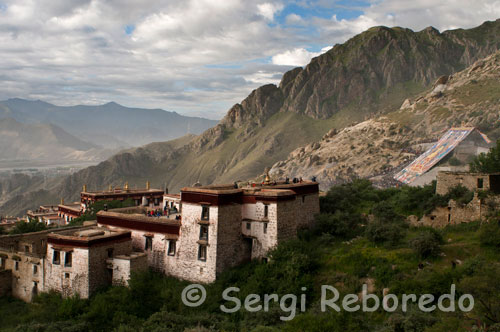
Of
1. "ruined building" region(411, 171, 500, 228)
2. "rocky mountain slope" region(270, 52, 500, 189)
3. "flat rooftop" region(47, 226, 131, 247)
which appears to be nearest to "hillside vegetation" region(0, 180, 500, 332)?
"ruined building" region(411, 171, 500, 228)

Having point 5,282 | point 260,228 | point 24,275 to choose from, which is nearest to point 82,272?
point 24,275

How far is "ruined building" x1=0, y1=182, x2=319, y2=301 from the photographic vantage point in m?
29.1

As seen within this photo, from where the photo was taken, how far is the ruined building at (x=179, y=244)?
29078 millimetres

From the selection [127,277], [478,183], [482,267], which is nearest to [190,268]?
[127,277]

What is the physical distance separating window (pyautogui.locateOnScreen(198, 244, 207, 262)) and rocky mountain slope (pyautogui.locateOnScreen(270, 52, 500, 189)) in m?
52.4

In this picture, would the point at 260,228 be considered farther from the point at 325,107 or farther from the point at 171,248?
the point at 325,107

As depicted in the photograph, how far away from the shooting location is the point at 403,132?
101m

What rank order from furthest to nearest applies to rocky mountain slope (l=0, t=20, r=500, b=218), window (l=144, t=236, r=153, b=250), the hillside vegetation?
rocky mountain slope (l=0, t=20, r=500, b=218), window (l=144, t=236, r=153, b=250), the hillside vegetation

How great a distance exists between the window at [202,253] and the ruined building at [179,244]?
2.6 inches

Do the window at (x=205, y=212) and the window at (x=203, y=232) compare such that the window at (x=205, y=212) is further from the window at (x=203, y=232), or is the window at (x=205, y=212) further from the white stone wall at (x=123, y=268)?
the white stone wall at (x=123, y=268)

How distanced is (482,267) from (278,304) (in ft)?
35.4

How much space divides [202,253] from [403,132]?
82.1 m

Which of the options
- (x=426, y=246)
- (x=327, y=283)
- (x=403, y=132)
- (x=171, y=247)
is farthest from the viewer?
(x=403, y=132)

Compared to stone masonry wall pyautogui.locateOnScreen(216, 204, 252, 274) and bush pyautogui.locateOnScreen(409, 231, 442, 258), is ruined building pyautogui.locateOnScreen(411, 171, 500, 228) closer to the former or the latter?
bush pyautogui.locateOnScreen(409, 231, 442, 258)
